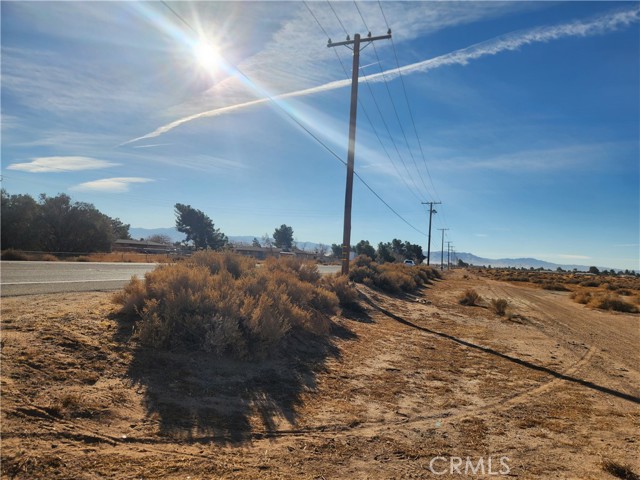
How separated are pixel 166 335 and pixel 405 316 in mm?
11300

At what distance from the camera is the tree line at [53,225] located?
1534 inches

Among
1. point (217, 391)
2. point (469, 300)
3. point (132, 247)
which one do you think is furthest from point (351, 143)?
point (132, 247)

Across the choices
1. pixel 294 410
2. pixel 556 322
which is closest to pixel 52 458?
pixel 294 410

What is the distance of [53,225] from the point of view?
4350 centimetres

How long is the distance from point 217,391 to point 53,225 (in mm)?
46527

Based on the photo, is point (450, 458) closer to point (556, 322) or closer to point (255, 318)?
point (255, 318)

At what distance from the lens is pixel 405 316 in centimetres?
1609

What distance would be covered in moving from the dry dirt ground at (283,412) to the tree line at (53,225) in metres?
38.9

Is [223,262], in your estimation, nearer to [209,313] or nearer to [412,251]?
[209,313]

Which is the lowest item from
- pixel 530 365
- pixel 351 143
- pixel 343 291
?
pixel 530 365

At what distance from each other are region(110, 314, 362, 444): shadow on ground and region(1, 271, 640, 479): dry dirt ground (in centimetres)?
3

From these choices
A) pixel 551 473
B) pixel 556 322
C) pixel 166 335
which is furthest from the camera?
pixel 556 322

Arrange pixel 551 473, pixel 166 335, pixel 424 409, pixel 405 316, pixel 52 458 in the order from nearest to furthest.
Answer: pixel 52 458
pixel 551 473
pixel 424 409
pixel 166 335
pixel 405 316

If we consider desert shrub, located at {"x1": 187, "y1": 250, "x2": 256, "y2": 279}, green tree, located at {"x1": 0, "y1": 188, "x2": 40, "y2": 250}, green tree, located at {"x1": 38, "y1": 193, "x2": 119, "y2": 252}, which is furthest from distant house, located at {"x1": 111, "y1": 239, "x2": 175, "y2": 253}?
desert shrub, located at {"x1": 187, "y1": 250, "x2": 256, "y2": 279}
